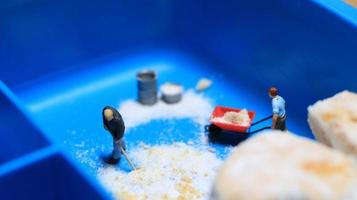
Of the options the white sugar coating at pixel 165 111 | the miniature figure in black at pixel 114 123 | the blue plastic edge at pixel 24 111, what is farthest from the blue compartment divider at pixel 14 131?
the white sugar coating at pixel 165 111

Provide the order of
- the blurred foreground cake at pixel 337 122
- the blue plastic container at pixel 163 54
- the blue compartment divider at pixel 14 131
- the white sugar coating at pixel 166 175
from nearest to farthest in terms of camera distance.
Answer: the blurred foreground cake at pixel 337 122, the blue compartment divider at pixel 14 131, the white sugar coating at pixel 166 175, the blue plastic container at pixel 163 54

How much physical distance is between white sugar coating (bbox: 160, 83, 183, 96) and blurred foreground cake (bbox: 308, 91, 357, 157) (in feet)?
1.60

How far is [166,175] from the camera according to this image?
1.14 m

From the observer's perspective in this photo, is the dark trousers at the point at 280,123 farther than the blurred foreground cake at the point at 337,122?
Yes

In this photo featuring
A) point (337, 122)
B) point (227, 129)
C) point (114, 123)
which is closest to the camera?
point (337, 122)

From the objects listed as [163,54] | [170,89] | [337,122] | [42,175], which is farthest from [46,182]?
[163,54]

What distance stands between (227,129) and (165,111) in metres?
0.16

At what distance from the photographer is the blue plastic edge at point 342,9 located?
3.70ft

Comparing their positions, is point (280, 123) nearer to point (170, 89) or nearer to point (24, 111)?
point (170, 89)

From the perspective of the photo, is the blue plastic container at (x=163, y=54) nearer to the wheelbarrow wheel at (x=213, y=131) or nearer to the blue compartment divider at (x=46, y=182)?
the wheelbarrow wheel at (x=213, y=131)

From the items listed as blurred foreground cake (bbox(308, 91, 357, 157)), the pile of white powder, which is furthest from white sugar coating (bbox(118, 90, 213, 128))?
blurred foreground cake (bbox(308, 91, 357, 157))

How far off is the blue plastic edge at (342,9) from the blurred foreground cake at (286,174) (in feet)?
1.48

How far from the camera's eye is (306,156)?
0.72 m

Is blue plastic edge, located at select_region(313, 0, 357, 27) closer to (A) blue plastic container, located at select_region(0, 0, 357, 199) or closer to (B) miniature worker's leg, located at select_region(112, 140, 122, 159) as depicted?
(A) blue plastic container, located at select_region(0, 0, 357, 199)
